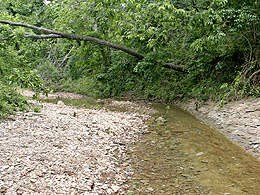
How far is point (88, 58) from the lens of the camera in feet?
44.9

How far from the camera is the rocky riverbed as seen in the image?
2941 millimetres

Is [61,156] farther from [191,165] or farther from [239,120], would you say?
[239,120]

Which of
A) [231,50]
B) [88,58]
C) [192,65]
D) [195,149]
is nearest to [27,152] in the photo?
[195,149]

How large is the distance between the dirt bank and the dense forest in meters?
0.40

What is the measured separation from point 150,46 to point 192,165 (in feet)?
18.1

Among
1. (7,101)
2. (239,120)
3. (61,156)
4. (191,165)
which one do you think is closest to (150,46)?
(239,120)

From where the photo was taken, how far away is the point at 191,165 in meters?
4.11

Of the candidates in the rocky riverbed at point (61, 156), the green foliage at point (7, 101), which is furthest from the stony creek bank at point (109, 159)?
the green foliage at point (7, 101)

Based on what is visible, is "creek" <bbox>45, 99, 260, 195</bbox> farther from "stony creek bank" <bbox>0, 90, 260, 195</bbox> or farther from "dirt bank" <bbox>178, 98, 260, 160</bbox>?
"dirt bank" <bbox>178, 98, 260, 160</bbox>

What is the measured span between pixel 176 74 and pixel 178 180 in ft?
27.8

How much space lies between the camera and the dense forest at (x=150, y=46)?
6.79m

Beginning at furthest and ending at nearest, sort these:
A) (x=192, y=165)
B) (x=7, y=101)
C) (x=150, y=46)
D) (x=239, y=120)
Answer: (x=150, y=46) → (x=239, y=120) → (x=7, y=101) → (x=192, y=165)

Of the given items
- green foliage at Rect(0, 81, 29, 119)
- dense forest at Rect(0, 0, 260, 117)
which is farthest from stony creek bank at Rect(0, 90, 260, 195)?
dense forest at Rect(0, 0, 260, 117)

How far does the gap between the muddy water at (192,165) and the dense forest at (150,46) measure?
2.30 m
